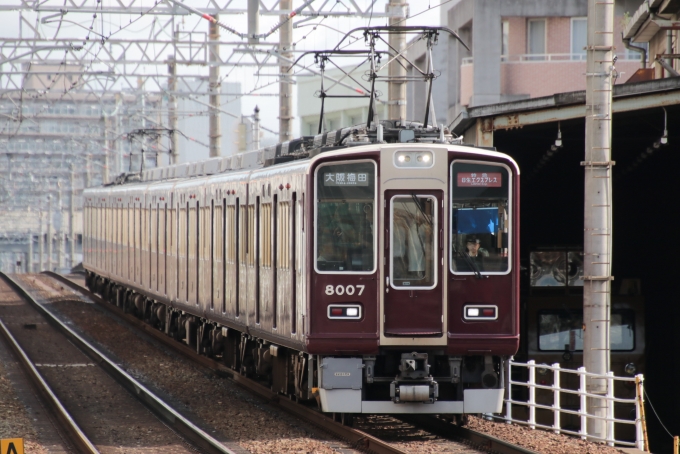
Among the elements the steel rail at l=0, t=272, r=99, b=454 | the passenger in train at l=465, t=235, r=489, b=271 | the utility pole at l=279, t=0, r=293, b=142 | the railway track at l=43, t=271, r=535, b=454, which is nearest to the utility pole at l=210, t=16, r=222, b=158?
the utility pole at l=279, t=0, r=293, b=142

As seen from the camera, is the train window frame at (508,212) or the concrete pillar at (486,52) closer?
the train window frame at (508,212)

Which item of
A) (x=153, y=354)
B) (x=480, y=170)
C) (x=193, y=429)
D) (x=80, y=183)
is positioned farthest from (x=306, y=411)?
(x=80, y=183)

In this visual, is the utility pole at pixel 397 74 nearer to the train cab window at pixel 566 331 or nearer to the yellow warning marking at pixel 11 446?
the train cab window at pixel 566 331

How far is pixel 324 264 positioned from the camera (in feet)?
33.6

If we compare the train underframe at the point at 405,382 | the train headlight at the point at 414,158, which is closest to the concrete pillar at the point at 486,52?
the train underframe at the point at 405,382

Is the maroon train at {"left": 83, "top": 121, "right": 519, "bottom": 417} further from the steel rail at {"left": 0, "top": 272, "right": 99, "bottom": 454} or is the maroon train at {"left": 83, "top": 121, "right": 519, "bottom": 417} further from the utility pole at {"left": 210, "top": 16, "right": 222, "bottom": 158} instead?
the utility pole at {"left": 210, "top": 16, "right": 222, "bottom": 158}

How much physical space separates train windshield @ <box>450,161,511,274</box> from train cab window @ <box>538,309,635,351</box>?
11.5m

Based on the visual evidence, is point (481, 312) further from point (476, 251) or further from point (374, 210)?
point (374, 210)

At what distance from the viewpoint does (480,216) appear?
10266 mm

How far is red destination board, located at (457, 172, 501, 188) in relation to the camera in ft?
33.7

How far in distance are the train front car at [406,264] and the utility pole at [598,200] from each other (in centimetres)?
66

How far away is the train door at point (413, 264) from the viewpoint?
33.4 feet

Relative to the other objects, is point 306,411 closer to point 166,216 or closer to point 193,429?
point 193,429

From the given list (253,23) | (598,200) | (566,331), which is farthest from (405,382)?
(253,23)
